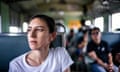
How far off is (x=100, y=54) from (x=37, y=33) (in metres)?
0.93

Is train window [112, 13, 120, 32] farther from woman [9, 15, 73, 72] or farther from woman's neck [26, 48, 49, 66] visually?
woman's neck [26, 48, 49, 66]

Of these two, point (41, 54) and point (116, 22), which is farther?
point (116, 22)

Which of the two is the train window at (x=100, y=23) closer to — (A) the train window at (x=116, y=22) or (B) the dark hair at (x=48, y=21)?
(A) the train window at (x=116, y=22)

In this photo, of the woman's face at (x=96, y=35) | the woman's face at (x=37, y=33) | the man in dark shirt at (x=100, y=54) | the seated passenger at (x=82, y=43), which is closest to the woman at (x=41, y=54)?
the woman's face at (x=37, y=33)

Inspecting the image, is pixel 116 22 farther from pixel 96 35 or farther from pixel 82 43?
pixel 82 43

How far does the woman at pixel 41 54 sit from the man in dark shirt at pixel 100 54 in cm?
61

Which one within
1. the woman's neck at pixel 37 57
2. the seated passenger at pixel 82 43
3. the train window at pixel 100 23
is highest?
the train window at pixel 100 23

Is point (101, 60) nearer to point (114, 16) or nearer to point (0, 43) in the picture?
point (114, 16)

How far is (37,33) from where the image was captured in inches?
65.2

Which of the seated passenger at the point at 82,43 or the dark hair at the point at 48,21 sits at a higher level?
the dark hair at the point at 48,21

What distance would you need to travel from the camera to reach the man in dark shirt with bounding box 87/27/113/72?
2241 millimetres

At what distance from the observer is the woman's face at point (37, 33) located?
1.65 meters

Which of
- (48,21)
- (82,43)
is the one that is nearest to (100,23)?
(48,21)

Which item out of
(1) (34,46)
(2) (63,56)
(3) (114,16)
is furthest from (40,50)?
(3) (114,16)
